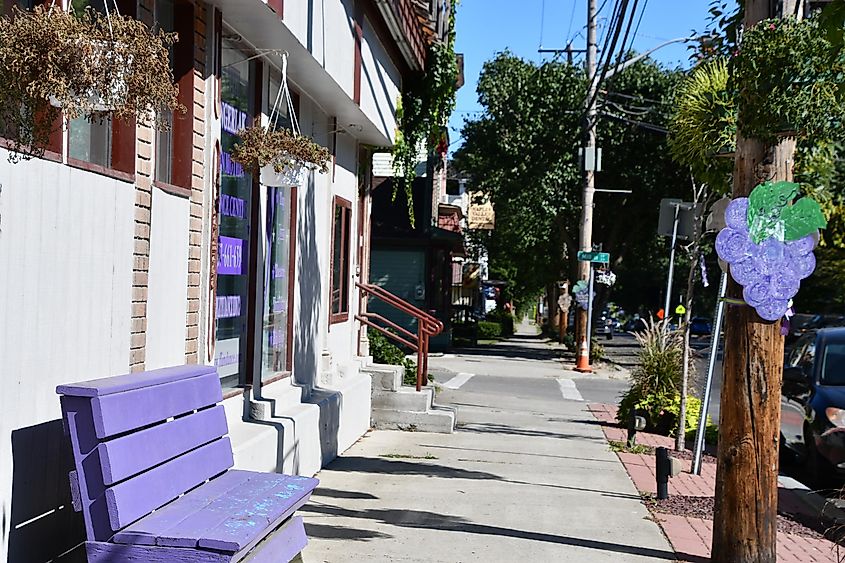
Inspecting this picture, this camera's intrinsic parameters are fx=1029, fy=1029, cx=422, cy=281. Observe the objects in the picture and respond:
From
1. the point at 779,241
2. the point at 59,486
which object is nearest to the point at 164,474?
the point at 59,486

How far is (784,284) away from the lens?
654 centimetres

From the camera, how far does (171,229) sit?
6.51 m

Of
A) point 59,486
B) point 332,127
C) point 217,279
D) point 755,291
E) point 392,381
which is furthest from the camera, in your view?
point 392,381

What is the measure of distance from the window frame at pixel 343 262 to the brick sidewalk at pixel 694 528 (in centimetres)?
383

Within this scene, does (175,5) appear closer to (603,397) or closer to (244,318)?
(244,318)

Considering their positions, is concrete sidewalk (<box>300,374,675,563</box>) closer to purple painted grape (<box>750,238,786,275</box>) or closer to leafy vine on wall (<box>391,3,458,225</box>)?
purple painted grape (<box>750,238,786,275</box>)

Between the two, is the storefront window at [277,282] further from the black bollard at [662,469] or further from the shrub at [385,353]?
the shrub at [385,353]

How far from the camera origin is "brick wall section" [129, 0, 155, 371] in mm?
5812

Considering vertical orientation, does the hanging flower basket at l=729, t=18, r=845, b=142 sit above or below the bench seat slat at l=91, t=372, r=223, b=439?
above

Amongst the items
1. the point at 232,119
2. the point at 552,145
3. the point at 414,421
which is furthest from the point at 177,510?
the point at 552,145

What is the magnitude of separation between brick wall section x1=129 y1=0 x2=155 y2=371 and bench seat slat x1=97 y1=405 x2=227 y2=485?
586 millimetres

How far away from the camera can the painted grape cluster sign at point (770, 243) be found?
256 inches

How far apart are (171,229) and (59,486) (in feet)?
7.13

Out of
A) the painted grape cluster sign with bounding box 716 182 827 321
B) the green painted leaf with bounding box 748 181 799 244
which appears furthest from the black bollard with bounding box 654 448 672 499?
the green painted leaf with bounding box 748 181 799 244
